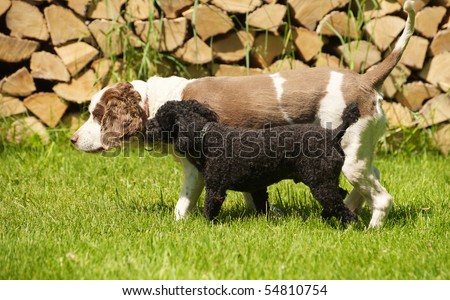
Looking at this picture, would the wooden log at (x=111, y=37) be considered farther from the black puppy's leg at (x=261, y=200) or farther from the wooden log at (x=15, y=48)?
the black puppy's leg at (x=261, y=200)

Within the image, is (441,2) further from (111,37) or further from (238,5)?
(111,37)

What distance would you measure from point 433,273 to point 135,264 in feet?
4.74

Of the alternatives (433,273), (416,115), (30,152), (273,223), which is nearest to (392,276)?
(433,273)

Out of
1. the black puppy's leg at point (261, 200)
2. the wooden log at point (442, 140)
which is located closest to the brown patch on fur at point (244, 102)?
the black puppy's leg at point (261, 200)

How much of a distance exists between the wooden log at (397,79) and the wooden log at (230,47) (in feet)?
4.68

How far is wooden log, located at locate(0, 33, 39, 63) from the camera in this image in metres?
6.31

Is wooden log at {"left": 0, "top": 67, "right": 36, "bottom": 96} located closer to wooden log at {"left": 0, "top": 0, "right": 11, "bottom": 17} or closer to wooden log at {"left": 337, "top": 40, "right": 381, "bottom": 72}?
wooden log at {"left": 0, "top": 0, "right": 11, "bottom": 17}

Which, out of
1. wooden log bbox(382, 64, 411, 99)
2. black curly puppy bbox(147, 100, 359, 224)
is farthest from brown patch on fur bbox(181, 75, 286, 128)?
wooden log bbox(382, 64, 411, 99)

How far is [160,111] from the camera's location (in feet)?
13.0

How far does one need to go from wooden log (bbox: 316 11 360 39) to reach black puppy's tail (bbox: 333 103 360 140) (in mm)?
2510

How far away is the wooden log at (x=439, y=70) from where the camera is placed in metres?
6.36

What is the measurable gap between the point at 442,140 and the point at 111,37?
3420 millimetres

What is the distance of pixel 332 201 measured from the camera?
381 centimetres
